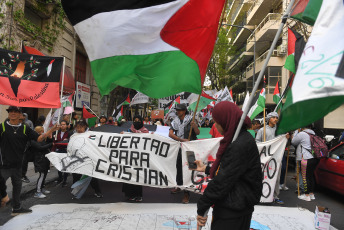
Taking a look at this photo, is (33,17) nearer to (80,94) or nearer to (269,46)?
(80,94)

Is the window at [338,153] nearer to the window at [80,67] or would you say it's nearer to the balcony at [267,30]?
the window at [80,67]

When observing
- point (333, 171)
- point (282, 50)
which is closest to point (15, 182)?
point (333, 171)

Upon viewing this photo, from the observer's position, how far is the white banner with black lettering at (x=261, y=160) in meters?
5.87

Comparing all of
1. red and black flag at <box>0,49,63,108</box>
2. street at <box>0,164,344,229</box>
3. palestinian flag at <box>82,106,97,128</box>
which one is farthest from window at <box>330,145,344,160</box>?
palestinian flag at <box>82,106,97,128</box>

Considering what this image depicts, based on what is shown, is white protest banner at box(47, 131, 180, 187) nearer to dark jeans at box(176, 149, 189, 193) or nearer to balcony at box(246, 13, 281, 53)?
dark jeans at box(176, 149, 189, 193)

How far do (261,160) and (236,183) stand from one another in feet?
12.3

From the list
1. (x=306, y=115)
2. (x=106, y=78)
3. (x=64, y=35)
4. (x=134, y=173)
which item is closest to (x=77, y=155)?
(x=134, y=173)

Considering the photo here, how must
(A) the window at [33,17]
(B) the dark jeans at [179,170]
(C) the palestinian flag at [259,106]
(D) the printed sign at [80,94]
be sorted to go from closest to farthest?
(B) the dark jeans at [179,170] < (C) the palestinian flag at [259,106] < (D) the printed sign at [80,94] < (A) the window at [33,17]

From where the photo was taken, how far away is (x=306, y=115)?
2.00 metres

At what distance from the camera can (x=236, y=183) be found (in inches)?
97.7

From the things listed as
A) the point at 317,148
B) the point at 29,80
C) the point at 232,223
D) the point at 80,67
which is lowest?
the point at 232,223

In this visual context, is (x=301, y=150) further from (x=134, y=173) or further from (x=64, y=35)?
(x=64, y=35)

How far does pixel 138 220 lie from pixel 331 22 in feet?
13.7

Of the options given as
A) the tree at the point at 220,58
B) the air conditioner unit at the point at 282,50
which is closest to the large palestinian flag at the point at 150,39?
the air conditioner unit at the point at 282,50
